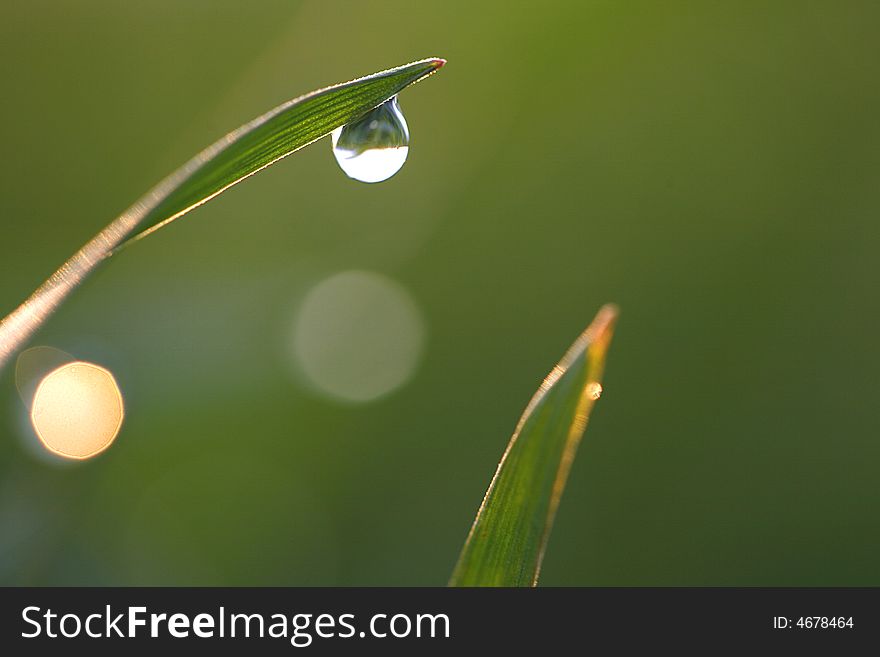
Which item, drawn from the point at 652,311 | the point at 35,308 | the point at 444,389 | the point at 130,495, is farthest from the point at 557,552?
the point at 35,308

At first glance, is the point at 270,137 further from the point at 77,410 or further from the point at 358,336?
the point at 358,336

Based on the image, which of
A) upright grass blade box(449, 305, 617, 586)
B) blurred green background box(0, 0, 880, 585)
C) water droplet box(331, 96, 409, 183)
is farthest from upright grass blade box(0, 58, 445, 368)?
blurred green background box(0, 0, 880, 585)

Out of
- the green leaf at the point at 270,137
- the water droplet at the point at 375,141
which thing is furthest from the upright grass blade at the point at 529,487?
the water droplet at the point at 375,141

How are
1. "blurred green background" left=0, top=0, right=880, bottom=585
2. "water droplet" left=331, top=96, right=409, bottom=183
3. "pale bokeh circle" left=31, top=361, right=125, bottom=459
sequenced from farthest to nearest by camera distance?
"blurred green background" left=0, top=0, right=880, bottom=585
"pale bokeh circle" left=31, top=361, right=125, bottom=459
"water droplet" left=331, top=96, right=409, bottom=183

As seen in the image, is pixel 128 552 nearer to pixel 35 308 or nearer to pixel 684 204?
pixel 35 308

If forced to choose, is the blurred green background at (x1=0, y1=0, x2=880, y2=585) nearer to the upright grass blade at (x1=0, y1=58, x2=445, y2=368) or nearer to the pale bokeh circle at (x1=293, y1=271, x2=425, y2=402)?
the pale bokeh circle at (x1=293, y1=271, x2=425, y2=402)

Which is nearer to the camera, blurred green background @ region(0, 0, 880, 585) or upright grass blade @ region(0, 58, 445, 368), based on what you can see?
upright grass blade @ region(0, 58, 445, 368)
